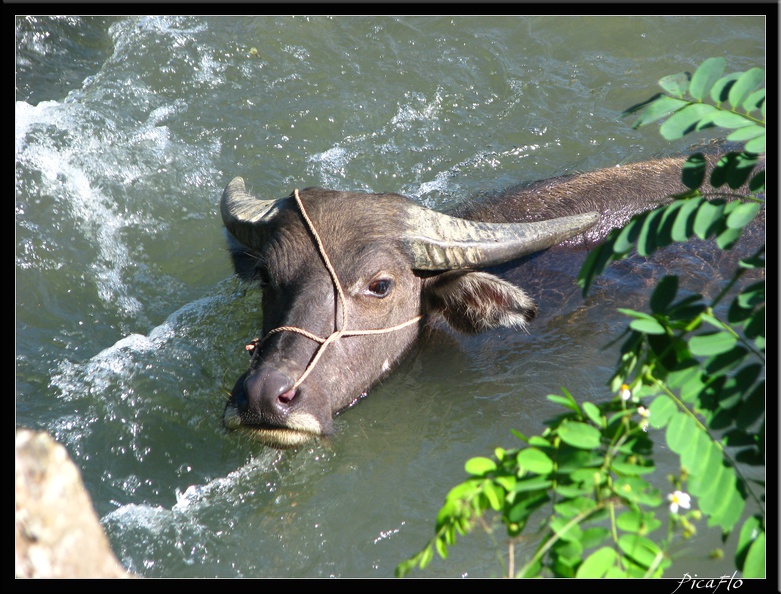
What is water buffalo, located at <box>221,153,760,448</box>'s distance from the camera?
3.81 meters

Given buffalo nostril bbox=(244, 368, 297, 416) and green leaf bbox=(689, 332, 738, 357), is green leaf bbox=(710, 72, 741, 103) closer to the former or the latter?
green leaf bbox=(689, 332, 738, 357)

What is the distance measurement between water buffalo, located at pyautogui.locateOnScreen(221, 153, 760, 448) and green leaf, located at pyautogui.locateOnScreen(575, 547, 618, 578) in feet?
6.64

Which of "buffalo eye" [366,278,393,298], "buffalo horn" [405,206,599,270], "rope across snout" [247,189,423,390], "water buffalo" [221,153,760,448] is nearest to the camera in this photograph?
"water buffalo" [221,153,760,448]

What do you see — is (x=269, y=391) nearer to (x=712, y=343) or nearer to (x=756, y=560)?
(x=712, y=343)

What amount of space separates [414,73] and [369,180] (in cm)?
168

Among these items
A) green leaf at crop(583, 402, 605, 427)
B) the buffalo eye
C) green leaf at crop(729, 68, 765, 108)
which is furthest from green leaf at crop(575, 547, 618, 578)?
the buffalo eye

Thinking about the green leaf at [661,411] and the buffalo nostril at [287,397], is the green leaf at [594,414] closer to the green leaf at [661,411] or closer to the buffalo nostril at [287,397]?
the green leaf at [661,411]

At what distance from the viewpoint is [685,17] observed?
8.65 metres

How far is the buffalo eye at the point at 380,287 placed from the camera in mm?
4309

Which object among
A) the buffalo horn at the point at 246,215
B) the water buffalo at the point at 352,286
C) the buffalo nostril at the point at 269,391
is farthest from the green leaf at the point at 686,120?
the buffalo horn at the point at 246,215

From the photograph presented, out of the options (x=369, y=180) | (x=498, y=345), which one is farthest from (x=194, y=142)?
(x=498, y=345)

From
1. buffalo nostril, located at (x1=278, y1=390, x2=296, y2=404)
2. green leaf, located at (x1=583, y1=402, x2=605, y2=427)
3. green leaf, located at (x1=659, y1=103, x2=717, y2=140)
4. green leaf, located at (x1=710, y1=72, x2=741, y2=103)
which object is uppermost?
green leaf, located at (x1=710, y1=72, x2=741, y2=103)

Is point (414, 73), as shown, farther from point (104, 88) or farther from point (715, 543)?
point (715, 543)

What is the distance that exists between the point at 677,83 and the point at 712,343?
3.01 feet
